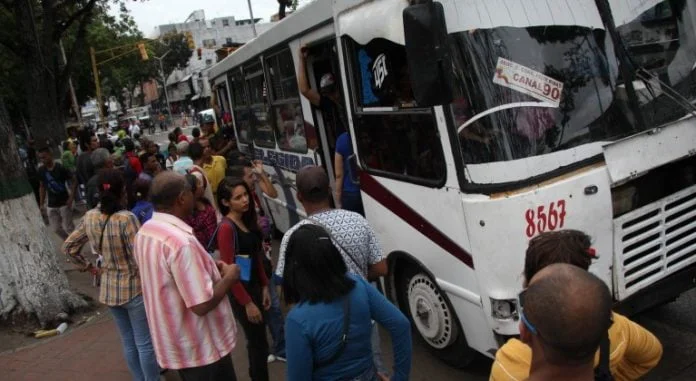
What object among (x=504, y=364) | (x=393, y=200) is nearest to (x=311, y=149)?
(x=393, y=200)

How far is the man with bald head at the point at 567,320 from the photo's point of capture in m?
1.41

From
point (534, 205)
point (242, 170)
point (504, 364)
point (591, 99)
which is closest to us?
point (504, 364)

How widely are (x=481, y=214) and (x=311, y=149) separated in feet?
8.98

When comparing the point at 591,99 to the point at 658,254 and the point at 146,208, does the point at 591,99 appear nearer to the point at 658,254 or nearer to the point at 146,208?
the point at 658,254

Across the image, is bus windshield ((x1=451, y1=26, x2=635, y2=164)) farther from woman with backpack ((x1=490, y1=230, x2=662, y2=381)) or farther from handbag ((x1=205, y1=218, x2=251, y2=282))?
handbag ((x1=205, y1=218, x2=251, y2=282))

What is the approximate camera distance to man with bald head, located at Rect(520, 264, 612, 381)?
1.41 meters

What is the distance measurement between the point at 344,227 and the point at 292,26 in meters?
3.03

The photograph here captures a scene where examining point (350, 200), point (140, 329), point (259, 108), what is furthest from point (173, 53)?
point (140, 329)

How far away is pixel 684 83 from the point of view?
3621 mm

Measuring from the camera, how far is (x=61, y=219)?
902 centimetres

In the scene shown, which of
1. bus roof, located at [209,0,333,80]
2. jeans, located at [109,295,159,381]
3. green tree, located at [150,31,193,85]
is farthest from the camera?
green tree, located at [150,31,193,85]

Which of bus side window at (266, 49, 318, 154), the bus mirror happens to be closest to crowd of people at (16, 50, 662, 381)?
the bus mirror

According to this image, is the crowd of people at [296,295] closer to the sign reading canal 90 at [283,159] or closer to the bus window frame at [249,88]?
the sign reading canal 90 at [283,159]

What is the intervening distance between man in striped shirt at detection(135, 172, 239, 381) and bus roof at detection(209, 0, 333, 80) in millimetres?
2237
